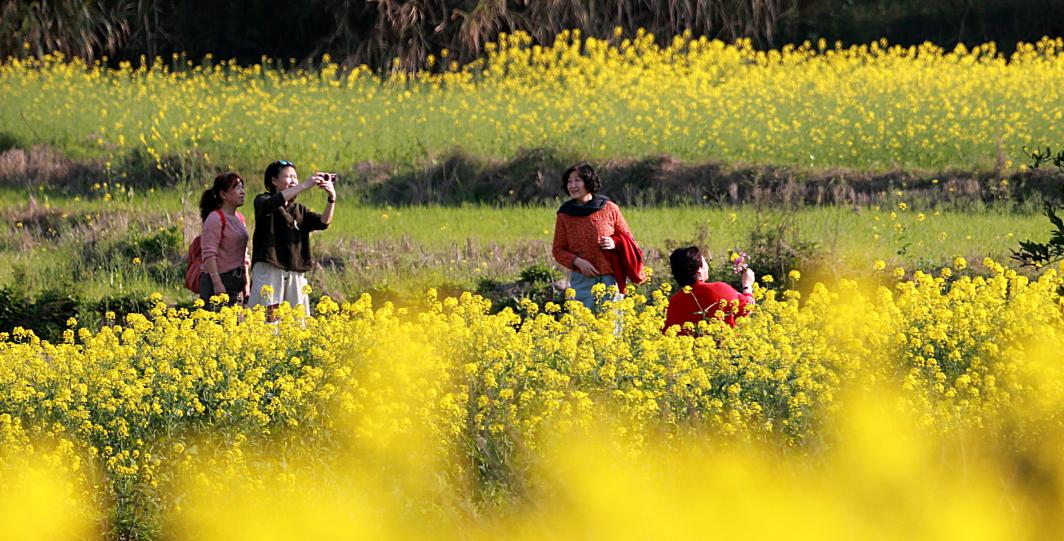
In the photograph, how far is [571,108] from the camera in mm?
21938

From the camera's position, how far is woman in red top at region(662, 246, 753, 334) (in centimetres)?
894

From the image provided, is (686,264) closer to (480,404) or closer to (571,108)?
(480,404)

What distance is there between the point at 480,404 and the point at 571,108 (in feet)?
49.0

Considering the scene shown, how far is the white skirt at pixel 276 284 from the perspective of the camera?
1046 cm

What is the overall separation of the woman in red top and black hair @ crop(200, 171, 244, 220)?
2.77 m

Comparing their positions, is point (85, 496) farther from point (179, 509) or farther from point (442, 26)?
point (442, 26)

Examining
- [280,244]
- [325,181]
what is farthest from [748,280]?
[280,244]

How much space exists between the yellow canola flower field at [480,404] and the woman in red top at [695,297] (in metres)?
0.24

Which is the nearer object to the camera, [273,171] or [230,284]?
[273,171]

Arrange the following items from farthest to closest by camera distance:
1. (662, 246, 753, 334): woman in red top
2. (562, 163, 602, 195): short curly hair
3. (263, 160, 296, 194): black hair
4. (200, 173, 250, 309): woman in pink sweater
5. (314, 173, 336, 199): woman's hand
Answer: (200, 173, 250, 309): woman in pink sweater → (263, 160, 296, 194): black hair → (562, 163, 602, 195): short curly hair → (314, 173, 336, 199): woman's hand → (662, 246, 753, 334): woman in red top

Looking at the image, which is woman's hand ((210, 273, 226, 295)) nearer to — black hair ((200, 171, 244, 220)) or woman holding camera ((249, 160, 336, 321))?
woman holding camera ((249, 160, 336, 321))

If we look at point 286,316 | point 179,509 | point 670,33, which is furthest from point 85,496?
point 670,33

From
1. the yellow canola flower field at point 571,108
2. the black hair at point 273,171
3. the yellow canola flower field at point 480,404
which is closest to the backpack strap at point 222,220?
the black hair at point 273,171

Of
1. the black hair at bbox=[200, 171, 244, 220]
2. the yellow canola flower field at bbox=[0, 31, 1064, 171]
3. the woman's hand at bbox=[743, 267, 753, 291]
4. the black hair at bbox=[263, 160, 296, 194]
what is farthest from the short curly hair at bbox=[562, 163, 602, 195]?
the yellow canola flower field at bbox=[0, 31, 1064, 171]
